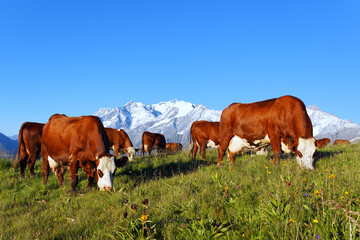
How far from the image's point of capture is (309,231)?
10.2 ft

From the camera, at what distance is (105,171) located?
7367 mm

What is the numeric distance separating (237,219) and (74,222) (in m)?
2.87

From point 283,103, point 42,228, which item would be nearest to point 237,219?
point 42,228

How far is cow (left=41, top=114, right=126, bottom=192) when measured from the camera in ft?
24.5

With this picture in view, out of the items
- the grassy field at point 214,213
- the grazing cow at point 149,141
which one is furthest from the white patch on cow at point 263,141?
the grazing cow at point 149,141

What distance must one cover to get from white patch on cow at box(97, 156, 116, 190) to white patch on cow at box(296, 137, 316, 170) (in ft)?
17.0

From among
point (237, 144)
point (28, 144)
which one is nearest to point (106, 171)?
point (237, 144)

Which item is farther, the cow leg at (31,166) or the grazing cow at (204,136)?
the grazing cow at (204,136)

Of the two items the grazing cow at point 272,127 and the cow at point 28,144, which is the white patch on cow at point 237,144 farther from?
the cow at point 28,144

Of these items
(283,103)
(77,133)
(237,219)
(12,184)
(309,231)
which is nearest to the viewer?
(309,231)

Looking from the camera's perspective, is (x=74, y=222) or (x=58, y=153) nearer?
(x=74, y=222)

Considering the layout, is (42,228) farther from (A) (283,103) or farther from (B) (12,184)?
(A) (283,103)

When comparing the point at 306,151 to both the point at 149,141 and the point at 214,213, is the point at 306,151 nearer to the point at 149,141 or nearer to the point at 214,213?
the point at 214,213

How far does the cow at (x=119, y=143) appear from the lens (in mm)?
20469
